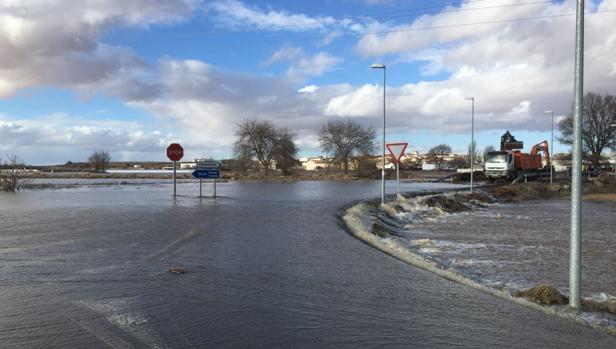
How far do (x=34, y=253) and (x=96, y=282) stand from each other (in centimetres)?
361

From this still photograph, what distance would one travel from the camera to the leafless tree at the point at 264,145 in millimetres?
86188

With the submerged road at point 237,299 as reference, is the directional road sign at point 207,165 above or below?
above

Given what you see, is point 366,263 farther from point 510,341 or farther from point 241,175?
point 241,175

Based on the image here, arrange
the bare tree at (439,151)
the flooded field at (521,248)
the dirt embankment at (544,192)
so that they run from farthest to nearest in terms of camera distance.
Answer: the bare tree at (439,151), the dirt embankment at (544,192), the flooded field at (521,248)

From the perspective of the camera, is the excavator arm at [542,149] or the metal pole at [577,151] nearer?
the metal pole at [577,151]

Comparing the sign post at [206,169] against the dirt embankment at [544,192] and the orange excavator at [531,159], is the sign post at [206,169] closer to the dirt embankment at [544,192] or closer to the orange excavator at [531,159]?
the dirt embankment at [544,192]

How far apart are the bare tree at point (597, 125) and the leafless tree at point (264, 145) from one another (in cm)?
4889

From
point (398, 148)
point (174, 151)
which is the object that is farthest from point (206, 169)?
point (398, 148)

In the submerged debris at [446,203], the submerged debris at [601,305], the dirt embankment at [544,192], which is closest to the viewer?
the submerged debris at [601,305]

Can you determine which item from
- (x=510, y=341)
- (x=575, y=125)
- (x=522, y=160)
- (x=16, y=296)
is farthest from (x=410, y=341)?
(x=522, y=160)

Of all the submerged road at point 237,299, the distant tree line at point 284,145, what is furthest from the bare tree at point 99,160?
the submerged road at point 237,299

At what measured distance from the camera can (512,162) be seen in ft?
188

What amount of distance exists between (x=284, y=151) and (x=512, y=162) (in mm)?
41222

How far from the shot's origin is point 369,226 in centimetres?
1812
